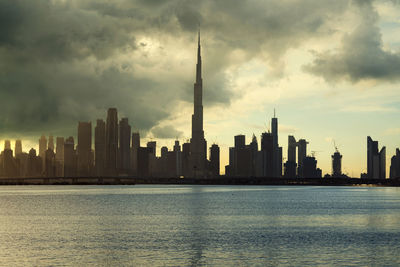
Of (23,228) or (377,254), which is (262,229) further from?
(23,228)

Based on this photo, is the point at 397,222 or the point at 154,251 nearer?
the point at 154,251

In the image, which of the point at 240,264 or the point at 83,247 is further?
the point at 83,247

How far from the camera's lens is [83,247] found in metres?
77.2

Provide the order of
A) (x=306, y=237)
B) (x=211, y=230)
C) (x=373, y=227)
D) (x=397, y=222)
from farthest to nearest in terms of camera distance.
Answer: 1. (x=397, y=222)
2. (x=373, y=227)
3. (x=211, y=230)
4. (x=306, y=237)

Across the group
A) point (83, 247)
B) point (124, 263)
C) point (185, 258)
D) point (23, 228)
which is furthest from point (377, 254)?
point (23, 228)

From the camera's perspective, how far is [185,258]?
6844cm

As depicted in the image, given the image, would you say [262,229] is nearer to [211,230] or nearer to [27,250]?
[211,230]

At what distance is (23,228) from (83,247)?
35000 millimetres

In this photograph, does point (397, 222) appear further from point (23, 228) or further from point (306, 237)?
point (23, 228)

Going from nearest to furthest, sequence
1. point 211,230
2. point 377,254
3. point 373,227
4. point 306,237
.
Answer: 1. point 377,254
2. point 306,237
3. point 211,230
4. point 373,227

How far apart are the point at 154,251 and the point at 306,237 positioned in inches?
1155

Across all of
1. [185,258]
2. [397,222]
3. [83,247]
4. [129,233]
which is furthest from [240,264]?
[397,222]

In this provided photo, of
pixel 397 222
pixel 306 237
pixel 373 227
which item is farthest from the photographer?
pixel 397 222

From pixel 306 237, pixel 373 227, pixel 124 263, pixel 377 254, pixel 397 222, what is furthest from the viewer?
pixel 397 222
